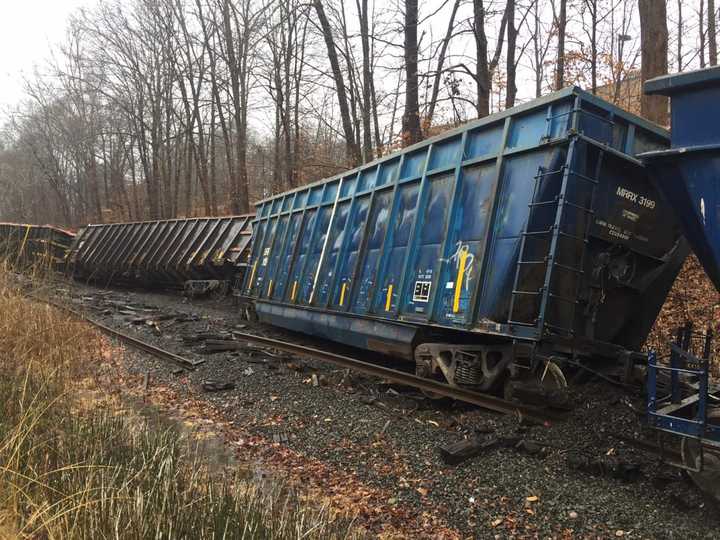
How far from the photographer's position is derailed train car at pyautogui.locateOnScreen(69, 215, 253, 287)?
16.2 meters

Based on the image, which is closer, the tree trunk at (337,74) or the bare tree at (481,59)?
the bare tree at (481,59)

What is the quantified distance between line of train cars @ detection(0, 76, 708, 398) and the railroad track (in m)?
0.26

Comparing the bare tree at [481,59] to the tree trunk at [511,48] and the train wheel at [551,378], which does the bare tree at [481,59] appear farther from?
the train wheel at [551,378]

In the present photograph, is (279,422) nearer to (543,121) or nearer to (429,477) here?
(429,477)

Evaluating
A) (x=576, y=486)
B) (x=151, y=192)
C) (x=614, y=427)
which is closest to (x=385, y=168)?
(x=614, y=427)

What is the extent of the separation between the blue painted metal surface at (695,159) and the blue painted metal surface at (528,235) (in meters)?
1.29

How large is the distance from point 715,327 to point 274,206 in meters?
9.48

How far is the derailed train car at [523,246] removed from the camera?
Answer: 5.19 m

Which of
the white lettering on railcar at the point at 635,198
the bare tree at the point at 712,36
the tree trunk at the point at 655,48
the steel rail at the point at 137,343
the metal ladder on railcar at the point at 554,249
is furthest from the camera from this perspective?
the bare tree at the point at 712,36

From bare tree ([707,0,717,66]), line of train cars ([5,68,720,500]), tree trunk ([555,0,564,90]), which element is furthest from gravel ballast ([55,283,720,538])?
bare tree ([707,0,717,66])

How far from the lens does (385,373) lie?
7.16 meters

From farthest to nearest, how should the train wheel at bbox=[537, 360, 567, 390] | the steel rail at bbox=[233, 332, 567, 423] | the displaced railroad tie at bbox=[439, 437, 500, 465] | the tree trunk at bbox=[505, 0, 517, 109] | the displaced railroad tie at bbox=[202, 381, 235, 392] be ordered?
the tree trunk at bbox=[505, 0, 517, 109], the displaced railroad tie at bbox=[202, 381, 235, 392], the train wheel at bbox=[537, 360, 567, 390], the steel rail at bbox=[233, 332, 567, 423], the displaced railroad tie at bbox=[439, 437, 500, 465]

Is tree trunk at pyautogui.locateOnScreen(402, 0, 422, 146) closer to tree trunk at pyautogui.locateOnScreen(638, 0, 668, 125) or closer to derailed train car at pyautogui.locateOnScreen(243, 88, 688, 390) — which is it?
tree trunk at pyautogui.locateOnScreen(638, 0, 668, 125)

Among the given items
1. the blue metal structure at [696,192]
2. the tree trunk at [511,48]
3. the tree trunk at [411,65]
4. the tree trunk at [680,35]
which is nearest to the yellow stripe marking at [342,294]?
the blue metal structure at [696,192]
